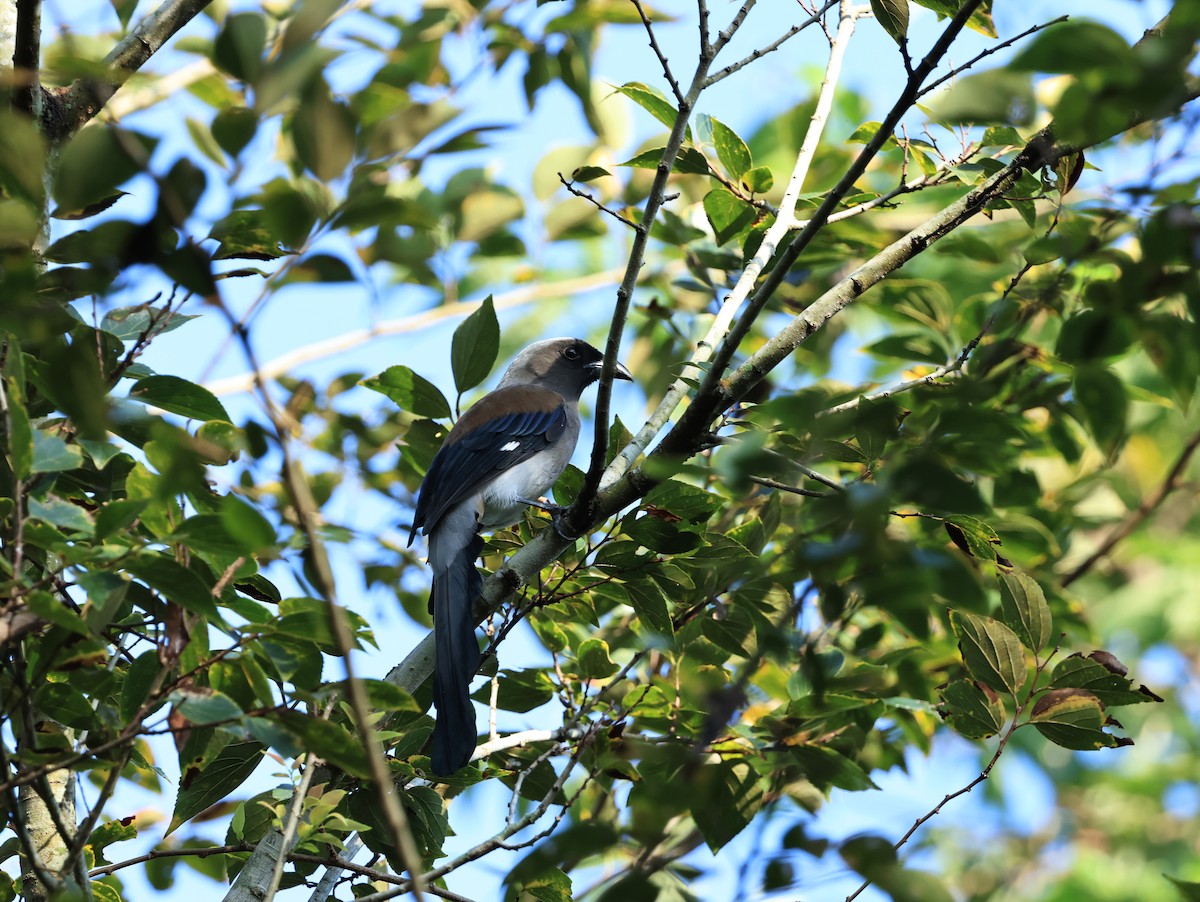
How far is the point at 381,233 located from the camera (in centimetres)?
174

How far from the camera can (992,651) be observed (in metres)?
2.41

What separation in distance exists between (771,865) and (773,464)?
0.64 metres

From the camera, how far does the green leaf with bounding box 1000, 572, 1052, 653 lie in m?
2.40

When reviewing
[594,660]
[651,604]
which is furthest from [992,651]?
[594,660]

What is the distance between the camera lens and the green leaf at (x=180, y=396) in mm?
2328

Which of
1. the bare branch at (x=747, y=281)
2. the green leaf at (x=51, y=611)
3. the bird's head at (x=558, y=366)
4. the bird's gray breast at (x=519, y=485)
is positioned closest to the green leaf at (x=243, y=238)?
the green leaf at (x=51, y=611)

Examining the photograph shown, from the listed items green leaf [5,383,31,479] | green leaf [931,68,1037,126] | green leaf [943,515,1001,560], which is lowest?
green leaf [931,68,1037,126]

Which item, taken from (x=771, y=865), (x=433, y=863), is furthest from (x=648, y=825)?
(x=433, y=863)

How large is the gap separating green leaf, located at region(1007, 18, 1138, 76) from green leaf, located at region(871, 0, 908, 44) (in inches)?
45.1

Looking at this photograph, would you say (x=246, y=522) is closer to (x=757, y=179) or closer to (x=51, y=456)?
(x=51, y=456)

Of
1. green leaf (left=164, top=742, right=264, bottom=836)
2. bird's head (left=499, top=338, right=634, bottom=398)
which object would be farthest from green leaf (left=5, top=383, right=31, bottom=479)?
bird's head (left=499, top=338, right=634, bottom=398)

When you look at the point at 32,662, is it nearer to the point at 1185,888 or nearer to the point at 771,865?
Result: the point at 771,865

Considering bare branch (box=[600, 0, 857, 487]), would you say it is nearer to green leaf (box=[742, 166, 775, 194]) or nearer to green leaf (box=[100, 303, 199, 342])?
green leaf (box=[742, 166, 775, 194])

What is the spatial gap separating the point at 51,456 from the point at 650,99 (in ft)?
5.74
